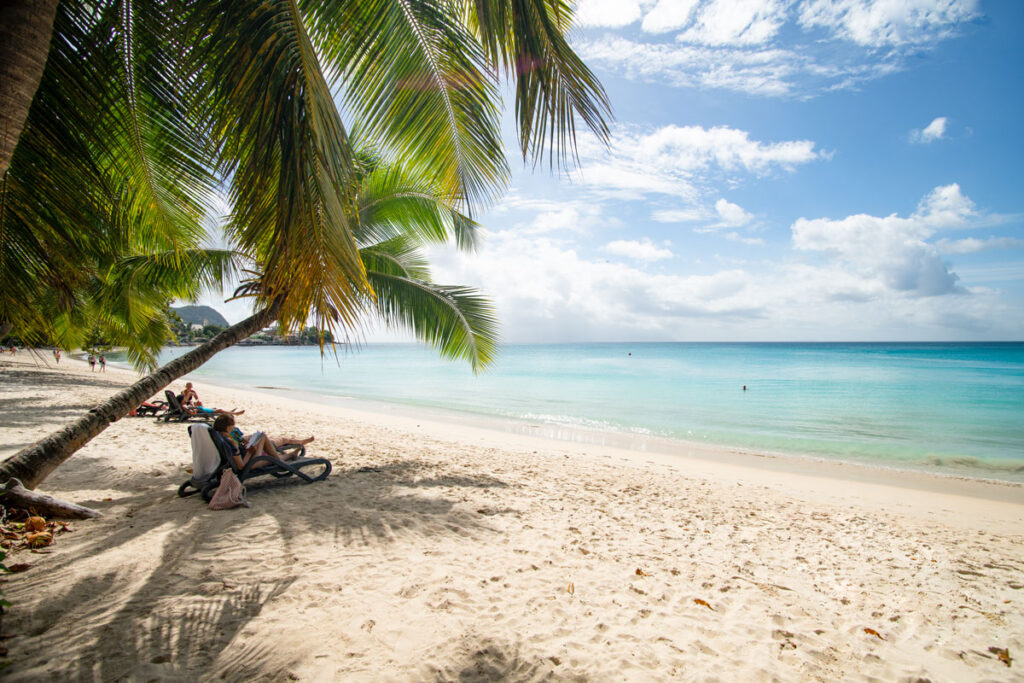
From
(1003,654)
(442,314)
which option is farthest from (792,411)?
A: (1003,654)

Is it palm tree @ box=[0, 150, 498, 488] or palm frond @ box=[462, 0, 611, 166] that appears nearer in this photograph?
palm frond @ box=[462, 0, 611, 166]

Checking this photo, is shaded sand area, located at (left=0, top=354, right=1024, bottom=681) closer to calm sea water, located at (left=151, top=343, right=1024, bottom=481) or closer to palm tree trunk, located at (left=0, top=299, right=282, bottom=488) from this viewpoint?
palm tree trunk, located at (left=0, top=299, right=282, bottom=488)

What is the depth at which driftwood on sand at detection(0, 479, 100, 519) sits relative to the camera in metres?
3.70

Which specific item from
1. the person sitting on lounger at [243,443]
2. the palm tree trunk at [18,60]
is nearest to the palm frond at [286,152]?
the palm tree trunk at [18,60]

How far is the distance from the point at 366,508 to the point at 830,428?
14.5 metres

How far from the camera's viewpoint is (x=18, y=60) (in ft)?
5.70

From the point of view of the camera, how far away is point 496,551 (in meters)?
4.08

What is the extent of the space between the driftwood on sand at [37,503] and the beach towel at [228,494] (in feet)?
2.98

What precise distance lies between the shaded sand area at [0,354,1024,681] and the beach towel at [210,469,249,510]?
18cm

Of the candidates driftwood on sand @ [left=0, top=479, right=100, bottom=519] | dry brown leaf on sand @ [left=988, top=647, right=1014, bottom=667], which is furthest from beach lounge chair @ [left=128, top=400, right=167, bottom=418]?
dry brown leaf on sand @ [left=988, top=647, right=1014, bottom=667]

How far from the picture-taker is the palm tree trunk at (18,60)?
5.60 ft

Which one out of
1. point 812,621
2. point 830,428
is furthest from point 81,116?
point 830,428

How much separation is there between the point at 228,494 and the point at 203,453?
1.84 ft

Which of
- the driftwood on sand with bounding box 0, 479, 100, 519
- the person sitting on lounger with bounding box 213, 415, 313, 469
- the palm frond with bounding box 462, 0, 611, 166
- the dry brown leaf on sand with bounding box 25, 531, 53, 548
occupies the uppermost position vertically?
the palm frond with bounding box 462, 0, 611, 166
